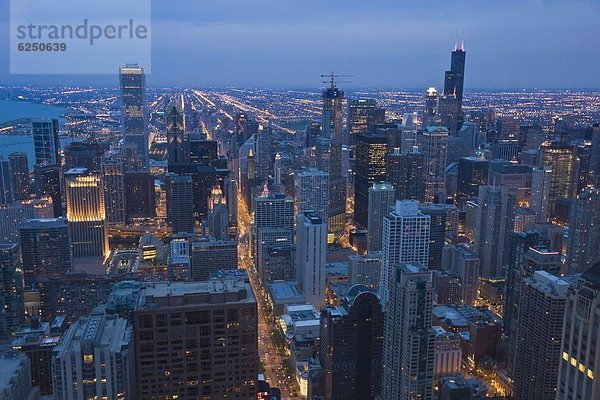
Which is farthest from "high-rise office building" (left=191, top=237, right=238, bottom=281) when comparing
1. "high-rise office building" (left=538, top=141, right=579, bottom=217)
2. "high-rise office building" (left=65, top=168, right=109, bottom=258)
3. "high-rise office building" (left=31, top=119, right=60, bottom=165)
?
"high-rise office building" (left=538, top=141, right=579, bottom=217)

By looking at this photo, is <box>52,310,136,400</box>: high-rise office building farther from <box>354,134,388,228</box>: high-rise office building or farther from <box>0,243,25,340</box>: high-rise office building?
<box>354,134,388,228</box>: high-rise office building

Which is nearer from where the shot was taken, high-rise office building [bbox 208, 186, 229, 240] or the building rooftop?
the building rooftop

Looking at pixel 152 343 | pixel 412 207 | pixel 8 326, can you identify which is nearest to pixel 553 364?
pixel 412 207

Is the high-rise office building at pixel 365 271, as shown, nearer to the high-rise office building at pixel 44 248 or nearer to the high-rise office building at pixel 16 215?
the high-rise office building at pixel 44 248

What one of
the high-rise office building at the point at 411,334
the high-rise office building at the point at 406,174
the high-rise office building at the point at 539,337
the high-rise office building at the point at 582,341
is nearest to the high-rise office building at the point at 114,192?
the high-rise office building at the point at 406,174

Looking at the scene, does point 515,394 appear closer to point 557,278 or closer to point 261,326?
point 557,278
